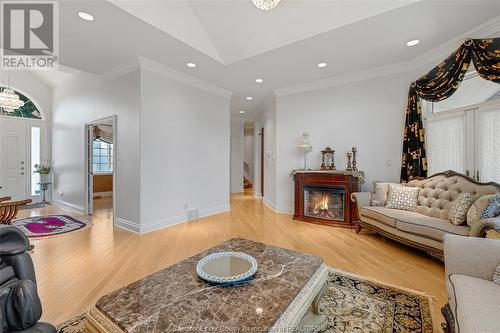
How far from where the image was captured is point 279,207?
17.1 ft

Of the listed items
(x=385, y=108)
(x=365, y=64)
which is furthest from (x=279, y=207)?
(x=365, y=64)

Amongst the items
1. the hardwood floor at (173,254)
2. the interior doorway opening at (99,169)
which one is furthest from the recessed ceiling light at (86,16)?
the hardwood floor at (173,254)

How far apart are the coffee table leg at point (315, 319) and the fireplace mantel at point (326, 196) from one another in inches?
107

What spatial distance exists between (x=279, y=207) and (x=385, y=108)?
3.03m

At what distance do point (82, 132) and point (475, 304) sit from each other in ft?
21.5

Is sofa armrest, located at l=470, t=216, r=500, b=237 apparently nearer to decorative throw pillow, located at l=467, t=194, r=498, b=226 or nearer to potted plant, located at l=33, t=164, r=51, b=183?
decorative throw pillow, located at l=467, t=194, r=498, b=226

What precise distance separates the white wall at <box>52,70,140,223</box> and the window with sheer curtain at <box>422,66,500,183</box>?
4.93 meters

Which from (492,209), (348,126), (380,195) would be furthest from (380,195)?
(348,126)

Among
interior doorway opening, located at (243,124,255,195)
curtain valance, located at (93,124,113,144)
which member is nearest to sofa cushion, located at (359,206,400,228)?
interior doorway opening, located at (243,124,255,195)

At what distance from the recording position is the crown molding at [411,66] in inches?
107

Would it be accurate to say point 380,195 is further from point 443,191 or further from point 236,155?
point 236,155

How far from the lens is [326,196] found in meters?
4.27

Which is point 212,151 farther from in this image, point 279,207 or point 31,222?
point 31,222

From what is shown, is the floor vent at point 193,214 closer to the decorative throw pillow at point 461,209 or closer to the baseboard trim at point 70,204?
the baseboard trim at point 70,204
